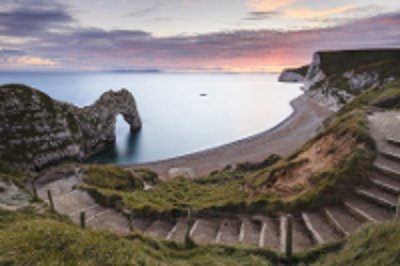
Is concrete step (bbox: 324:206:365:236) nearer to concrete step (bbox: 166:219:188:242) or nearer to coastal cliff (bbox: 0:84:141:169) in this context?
concrete step (bbox: 166:219:188:242)

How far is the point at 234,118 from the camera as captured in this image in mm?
102438

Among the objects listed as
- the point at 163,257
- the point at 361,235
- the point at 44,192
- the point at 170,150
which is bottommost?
the point at 170,150

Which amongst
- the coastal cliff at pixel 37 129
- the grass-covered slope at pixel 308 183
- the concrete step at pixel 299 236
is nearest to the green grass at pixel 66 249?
the concrete step at pixel 299 236

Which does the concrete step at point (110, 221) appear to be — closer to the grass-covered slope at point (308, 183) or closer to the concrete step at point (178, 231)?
the grass-covered slope at point (308, 183)

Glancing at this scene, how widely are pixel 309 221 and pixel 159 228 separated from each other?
274 inches

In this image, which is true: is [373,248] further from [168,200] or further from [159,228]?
[168,200]

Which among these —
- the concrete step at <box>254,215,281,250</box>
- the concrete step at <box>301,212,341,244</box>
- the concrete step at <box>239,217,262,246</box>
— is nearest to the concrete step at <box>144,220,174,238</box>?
the concrete step at <box>239,217,262,246</box>

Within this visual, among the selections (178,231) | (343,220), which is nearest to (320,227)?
(343,220)

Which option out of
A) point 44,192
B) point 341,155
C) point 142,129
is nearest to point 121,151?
point 142,129

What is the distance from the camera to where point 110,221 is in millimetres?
14719

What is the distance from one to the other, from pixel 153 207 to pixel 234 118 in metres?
89.0

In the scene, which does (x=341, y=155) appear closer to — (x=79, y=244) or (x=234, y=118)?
(x=79, y=244)

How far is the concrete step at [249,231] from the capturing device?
35.3 ft

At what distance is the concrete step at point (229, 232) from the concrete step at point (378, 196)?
5.44 meters
